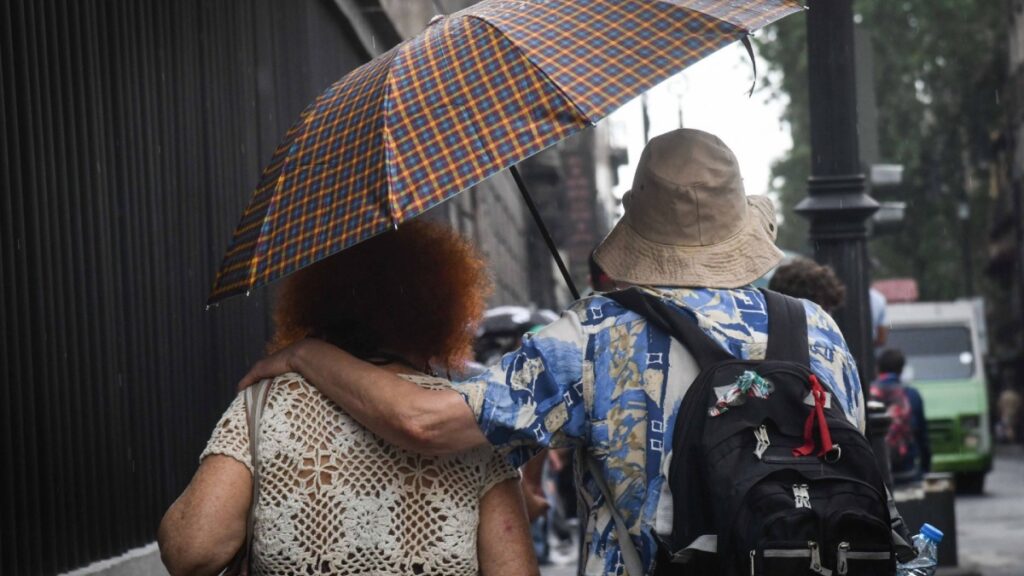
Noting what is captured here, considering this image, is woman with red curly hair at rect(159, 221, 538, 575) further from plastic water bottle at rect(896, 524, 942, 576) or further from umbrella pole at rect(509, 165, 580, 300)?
plastic water bottle at rect(896, 524, 942, 576)

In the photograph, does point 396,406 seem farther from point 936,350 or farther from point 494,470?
point 936,350

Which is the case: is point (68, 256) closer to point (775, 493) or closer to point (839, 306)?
point (775, 493)

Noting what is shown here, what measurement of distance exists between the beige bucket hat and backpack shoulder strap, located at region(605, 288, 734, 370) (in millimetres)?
93

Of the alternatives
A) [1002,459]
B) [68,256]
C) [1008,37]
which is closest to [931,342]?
[1002,459]

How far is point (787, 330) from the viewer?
3.30 m

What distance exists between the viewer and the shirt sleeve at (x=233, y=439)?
10.7ft

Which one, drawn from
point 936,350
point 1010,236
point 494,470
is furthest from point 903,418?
point 1010,236

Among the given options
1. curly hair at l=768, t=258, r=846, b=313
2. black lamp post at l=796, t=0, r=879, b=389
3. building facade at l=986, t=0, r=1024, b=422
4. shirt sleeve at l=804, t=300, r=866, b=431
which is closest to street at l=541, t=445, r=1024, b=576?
black lamp post at l=796, t=0, r=879, b=389

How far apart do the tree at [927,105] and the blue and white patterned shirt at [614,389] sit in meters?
36.7

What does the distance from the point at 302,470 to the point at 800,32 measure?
3816cm

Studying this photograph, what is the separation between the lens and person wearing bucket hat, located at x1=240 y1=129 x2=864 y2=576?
128 inches

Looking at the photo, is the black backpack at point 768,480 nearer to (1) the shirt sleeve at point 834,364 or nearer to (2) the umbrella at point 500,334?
(1) the shirt sleeve at point 834,364

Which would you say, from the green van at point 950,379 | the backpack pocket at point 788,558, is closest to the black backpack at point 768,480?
the backpack pocket at point 788,558

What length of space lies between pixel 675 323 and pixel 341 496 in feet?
2.45
